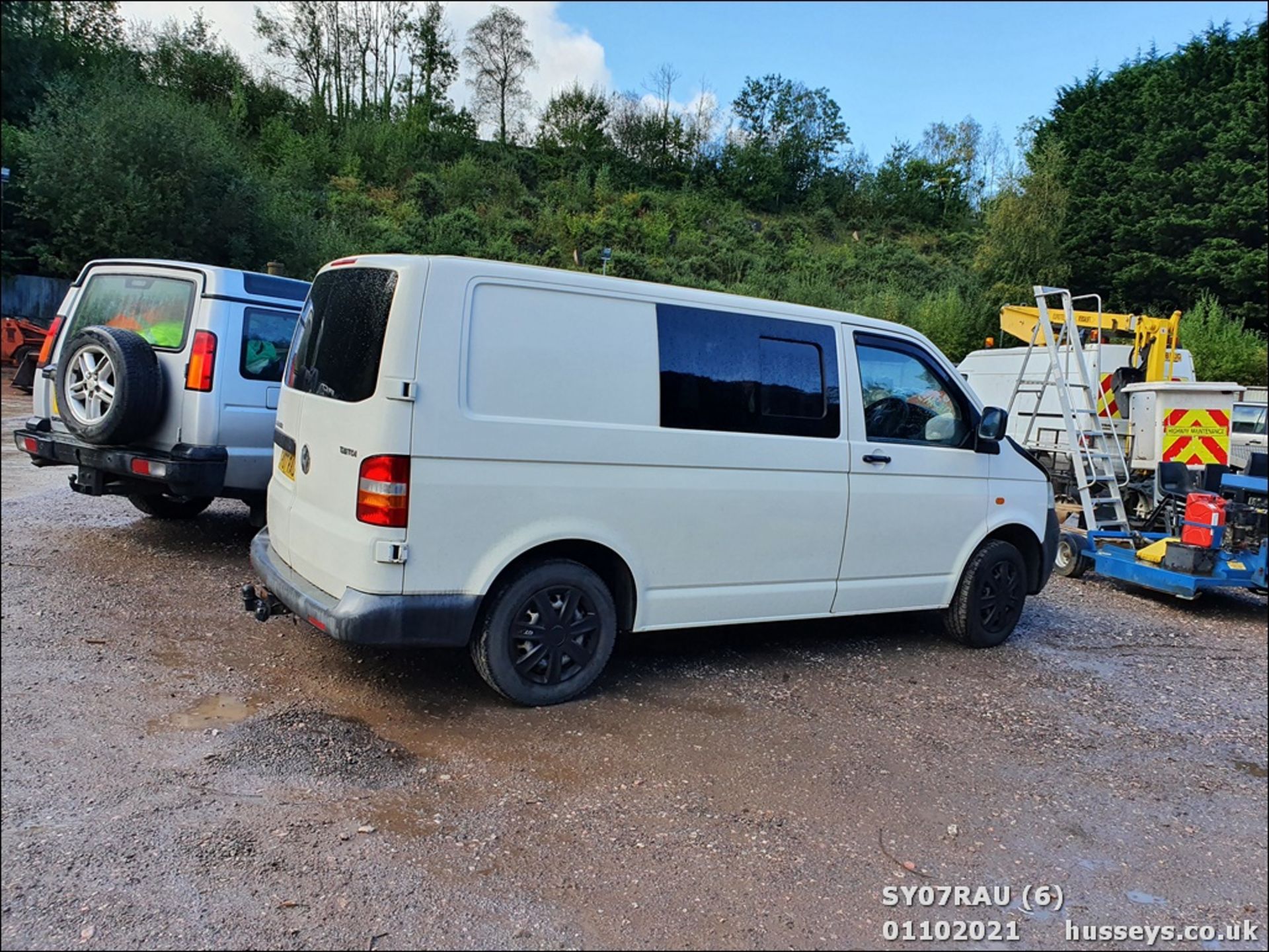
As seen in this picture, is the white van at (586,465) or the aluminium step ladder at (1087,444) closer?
the white van at (586,465)

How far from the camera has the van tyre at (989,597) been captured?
534 cm

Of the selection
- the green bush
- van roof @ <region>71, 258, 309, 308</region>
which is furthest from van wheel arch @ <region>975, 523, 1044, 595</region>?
the green bush

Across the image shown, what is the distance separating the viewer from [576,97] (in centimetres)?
4288

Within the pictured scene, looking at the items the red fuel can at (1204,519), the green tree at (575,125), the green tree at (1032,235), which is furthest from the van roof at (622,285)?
the green tree at (575,125)

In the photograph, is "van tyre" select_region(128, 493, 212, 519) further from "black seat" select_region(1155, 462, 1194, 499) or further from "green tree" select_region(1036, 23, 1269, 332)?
"green tree" select_region(1036, 23, 1269, 332)

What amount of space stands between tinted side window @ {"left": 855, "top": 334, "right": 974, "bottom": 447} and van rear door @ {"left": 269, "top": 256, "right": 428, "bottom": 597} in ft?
8.59

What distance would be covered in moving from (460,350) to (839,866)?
8.14ft

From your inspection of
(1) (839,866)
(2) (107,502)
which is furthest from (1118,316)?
(2) (107,502)

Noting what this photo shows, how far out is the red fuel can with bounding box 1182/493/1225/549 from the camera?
6336 millimetres

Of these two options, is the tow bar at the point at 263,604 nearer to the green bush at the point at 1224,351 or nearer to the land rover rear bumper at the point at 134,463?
the land rover rear bumper at the point at 134,463

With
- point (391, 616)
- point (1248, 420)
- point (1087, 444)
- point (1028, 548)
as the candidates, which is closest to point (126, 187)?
point (391, 616)

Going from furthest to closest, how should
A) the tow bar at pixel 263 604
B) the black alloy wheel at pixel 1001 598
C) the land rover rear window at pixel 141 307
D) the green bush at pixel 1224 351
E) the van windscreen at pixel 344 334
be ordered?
the green bush at pixel 1224 351 < the land rover rear window at pixel 141 307 < the black alloy wheel at pixel 1001 598 < the tow bar at pixel 263 604 < the van windscreen at pixel 344 334

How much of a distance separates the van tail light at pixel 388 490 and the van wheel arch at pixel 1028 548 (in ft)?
12.8

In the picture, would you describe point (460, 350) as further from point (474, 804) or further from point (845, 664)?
point (845, 664)
